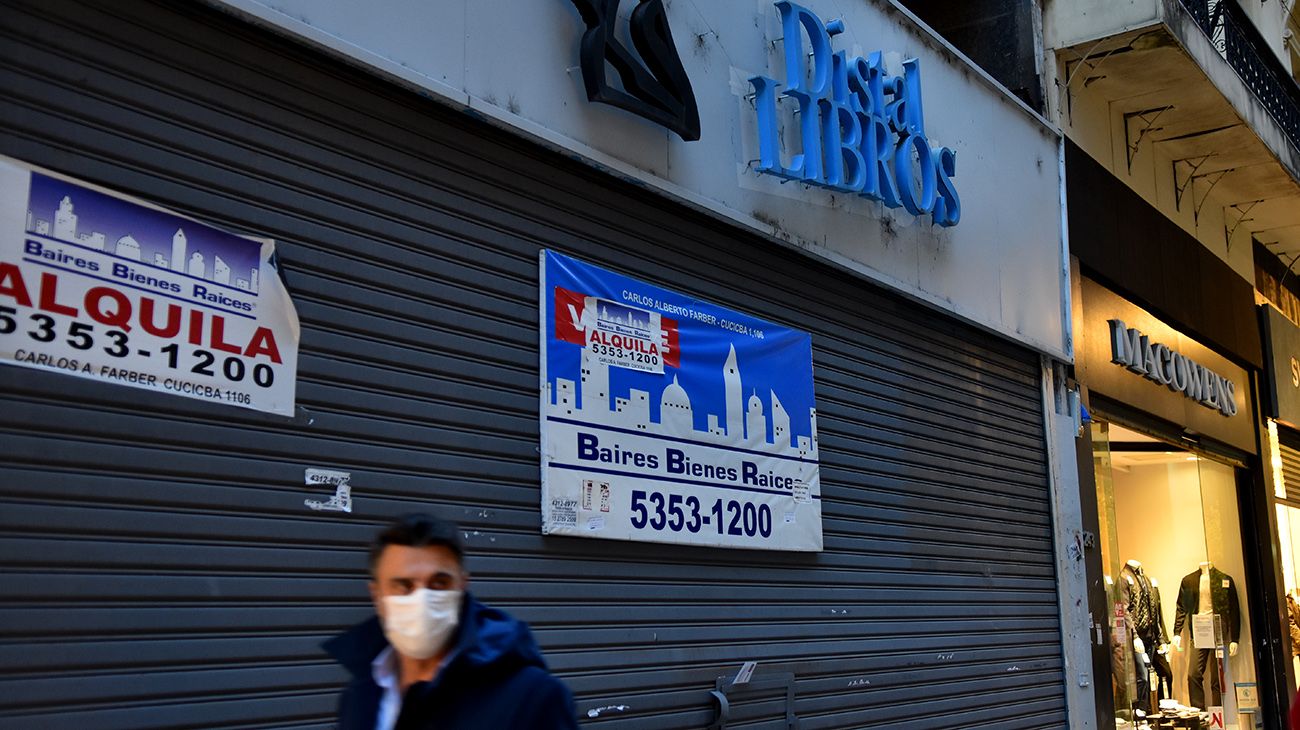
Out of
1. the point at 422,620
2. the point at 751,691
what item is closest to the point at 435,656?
the point at 422,620

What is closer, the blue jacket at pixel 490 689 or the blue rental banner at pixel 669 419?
the blue jacket at pixel 490 689

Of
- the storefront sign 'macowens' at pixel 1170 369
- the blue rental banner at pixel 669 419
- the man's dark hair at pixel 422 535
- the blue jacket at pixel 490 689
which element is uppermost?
the storefront sign 'macowens' at pixel 1170 369

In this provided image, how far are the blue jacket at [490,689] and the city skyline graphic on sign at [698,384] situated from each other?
11.0ft

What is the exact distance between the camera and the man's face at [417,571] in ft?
9.25

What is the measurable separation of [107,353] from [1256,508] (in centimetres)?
1579

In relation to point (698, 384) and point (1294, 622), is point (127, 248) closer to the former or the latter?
point (698, 384)

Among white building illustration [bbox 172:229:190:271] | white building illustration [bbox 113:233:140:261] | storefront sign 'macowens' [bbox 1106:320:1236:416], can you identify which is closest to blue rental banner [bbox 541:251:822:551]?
white building illustration [bbox 172:229:190:271]

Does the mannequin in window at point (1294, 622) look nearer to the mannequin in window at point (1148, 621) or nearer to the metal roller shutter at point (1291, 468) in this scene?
the metal roller shutter at point (1291, 468)

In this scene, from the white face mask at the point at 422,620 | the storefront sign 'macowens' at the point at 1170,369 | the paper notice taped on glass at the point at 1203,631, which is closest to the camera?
the white face mask at the point at 422,620

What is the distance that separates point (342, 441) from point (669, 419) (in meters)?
2.16

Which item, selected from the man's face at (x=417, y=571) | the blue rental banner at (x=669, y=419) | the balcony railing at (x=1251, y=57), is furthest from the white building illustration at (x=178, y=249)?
the balcony railing at (x=1251, y=57)

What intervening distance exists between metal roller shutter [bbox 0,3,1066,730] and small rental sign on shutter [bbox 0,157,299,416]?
8 centimetres

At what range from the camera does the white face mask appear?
2.77m

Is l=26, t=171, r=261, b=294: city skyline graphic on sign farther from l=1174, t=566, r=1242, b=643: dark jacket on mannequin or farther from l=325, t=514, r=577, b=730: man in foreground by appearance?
l=1174, t=566, r=1242, b=643: dark jacket on mannequin
